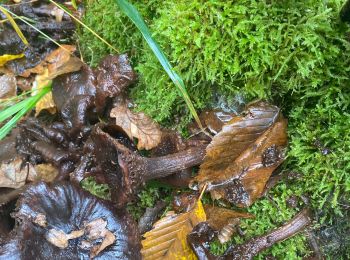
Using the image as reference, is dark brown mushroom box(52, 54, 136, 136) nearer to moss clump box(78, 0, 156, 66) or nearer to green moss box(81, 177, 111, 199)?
moss clump box(78, 0, 156, 66)

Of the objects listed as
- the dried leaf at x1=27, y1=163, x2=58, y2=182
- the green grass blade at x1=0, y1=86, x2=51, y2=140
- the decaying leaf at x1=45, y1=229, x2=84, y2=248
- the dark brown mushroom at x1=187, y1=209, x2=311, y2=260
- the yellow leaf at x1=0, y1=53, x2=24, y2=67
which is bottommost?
the dark brown mushroom at x1=187, y1=209, x2=311, y2=260

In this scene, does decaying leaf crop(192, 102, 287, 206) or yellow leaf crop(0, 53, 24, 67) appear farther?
yellow leaf crop(0, 53, 24, 67)

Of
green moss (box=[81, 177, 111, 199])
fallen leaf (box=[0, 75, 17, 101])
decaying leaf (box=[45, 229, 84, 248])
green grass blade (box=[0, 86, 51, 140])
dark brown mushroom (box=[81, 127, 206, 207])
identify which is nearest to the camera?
dark brown mushroom (box=[81, 127, 206, 207])

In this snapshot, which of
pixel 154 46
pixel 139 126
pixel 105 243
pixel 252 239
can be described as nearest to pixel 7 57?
pixel 139 126

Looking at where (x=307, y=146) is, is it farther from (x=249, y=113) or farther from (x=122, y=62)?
(x=122, y=62)

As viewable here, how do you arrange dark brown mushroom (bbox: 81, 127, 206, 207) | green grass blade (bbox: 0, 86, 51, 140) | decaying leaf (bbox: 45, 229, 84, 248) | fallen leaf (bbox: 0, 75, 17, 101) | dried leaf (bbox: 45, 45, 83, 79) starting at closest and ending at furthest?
dark brown mushroom (bbox: 81, 127, 206, 207)
decaying leaf (bbox: 45, 229, 84, 248)
green grass blade (bbox: 0, 86, 51, 140)
dried leaf (bbox: 45, 45, 83, 79)
fallen leaf (bbox: 0, 75, 17, 101)

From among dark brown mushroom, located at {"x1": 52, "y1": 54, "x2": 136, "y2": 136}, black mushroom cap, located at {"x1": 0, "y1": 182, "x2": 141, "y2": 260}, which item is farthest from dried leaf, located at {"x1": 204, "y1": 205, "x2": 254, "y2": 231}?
dark brown mushroom, located at {"x1": 52, "y1": 54, "x2": 136, "y2": 136}
